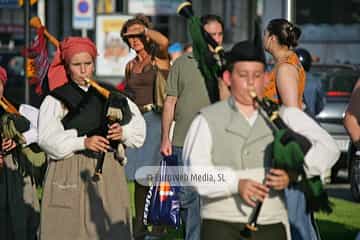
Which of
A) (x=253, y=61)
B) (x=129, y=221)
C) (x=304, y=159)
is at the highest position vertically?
(x=253, y=61)

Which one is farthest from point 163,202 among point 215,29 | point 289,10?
point 289,10

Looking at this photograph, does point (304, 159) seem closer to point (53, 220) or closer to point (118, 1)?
point (53, 220)

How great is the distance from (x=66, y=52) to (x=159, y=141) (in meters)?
2.95

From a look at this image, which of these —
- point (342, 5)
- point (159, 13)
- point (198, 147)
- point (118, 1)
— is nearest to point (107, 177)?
point (198, 147)

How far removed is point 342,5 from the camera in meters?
21.1

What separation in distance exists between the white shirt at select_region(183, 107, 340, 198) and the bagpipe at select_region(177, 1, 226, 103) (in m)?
1.23

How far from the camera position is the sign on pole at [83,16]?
24484 millimetres

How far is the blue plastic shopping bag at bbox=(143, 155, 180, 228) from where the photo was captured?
10.3m

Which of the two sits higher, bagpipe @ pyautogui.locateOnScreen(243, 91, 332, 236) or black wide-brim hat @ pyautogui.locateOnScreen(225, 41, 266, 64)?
black wide-brim hat @ pyautogui.locateOnScreen(225, 41, 266, 64)

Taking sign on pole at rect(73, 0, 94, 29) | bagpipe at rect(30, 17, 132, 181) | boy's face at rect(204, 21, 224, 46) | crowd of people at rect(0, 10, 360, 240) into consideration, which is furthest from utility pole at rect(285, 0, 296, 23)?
bagpipe at rect(30, 17, 132, 181)

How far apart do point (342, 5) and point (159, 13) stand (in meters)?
7.38

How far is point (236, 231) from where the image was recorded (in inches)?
256

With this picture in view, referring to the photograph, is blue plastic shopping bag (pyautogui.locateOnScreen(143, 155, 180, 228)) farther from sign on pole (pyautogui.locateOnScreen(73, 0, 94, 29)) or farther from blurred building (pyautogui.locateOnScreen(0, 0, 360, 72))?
sign on pole (pyautogui.locateOnScreen(73, 0, 94, 29))

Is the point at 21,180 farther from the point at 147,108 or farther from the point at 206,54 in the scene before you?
the point at 206,54
